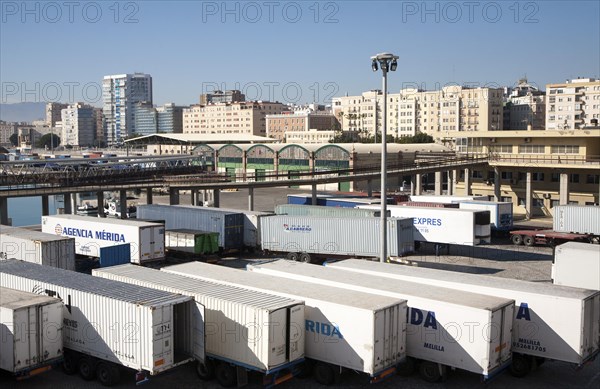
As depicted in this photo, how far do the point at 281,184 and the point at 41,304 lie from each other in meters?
31.4

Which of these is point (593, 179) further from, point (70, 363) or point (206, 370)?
point (70, 363)

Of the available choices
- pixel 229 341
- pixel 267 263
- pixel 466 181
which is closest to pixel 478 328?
pixel 229 341

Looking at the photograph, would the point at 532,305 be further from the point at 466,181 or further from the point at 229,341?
the point at 466,181

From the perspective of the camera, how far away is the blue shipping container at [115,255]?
27784 mm

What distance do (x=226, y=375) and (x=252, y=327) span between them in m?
1.80

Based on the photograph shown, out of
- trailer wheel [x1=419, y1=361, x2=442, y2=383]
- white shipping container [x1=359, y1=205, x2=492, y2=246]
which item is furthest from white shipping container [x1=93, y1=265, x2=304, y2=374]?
white shipping container [x1=359, y1=205, x2=492, y2=246]

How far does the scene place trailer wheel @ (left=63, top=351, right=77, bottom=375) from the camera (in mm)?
16672

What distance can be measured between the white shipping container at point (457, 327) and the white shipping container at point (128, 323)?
5070mm

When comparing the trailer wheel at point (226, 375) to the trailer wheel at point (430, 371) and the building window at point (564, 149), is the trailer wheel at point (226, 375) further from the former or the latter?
the building window at point (564, 149)

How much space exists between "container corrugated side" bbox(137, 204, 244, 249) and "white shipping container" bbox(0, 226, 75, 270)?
29.5 feet

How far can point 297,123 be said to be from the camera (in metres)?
160

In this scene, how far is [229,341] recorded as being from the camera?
1535 cm

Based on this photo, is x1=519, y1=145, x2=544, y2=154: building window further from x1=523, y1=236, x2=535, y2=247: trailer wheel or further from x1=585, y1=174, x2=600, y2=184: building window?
x1=523, y1=236, x2=535, y2=247: trailer wheel

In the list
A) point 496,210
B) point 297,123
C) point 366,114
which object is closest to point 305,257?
point 496,210
